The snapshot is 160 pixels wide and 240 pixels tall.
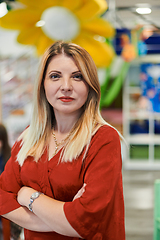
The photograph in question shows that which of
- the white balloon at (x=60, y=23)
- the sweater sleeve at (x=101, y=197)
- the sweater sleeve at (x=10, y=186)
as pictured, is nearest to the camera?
the sweater sleeve at (x=101, y=197)

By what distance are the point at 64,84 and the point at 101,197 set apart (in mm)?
385

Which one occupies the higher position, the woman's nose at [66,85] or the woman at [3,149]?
the woman's nose at [66,85]

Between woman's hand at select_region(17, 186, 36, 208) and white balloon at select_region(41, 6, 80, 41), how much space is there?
1144mm

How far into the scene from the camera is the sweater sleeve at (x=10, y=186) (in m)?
0.94

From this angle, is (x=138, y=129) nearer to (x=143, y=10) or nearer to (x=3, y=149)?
(x=143, y=10)

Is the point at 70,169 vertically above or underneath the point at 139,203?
above

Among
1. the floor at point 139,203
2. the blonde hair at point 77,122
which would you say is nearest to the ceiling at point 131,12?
the blonde hair at point 77,122

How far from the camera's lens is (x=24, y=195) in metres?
0.91

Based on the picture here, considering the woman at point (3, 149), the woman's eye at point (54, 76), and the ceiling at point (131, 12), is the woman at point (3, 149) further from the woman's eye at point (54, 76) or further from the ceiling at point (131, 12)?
the ceiling at point (131, 12)

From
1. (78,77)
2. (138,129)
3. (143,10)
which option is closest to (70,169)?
(78,77)

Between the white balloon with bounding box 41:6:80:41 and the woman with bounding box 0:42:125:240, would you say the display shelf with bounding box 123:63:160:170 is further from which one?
the woman with bounding box 0:42:125:240

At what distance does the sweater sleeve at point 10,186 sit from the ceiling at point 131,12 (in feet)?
7.38

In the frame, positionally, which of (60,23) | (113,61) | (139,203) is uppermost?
(113,61)

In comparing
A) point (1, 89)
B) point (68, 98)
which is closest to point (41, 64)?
point (68, 98)
